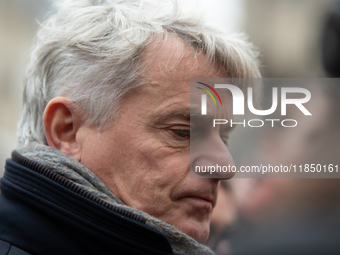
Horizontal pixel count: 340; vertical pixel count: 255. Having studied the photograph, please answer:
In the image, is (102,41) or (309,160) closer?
(102,41)

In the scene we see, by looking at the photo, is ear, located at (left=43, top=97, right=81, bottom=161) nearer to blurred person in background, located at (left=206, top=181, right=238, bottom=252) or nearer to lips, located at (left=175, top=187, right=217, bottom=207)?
lips, located at (left=175, top=187, right=217, bottom=207)

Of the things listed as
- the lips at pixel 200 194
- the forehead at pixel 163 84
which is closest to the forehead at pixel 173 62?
the forehead at pixel 163 84

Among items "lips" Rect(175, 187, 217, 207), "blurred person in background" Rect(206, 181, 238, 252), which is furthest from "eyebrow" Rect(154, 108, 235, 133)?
"blurred person in background" Rect(206, 181, 238, 252)

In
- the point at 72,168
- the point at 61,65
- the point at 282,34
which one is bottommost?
the point at 72,168

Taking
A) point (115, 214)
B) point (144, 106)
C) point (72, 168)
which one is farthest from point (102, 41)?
point (115, 214)

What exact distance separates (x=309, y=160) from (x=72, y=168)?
1.84 metres

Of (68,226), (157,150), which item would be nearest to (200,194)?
(157,150)

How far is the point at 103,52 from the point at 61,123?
387 mm

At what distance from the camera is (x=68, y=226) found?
124cm

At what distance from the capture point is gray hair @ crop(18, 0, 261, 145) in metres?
1.51

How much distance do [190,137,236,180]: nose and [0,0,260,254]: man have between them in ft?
0.04

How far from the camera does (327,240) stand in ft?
7.32

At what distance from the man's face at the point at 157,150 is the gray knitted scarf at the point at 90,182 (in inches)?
2.8

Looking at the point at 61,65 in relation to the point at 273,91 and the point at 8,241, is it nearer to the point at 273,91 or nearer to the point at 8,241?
the point at 8,241
